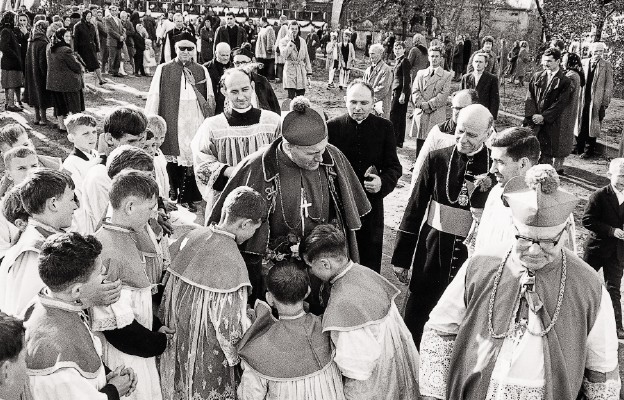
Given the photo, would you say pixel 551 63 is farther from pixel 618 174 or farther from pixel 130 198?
pixel 130 198

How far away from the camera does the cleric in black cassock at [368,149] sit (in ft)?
17.3

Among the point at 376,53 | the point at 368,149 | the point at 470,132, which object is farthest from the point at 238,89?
the point at 376,53

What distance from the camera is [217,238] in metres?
3.38

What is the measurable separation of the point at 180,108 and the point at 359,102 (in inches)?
123

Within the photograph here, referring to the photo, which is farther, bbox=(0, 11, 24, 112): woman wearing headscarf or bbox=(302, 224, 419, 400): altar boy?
bbox=(0, 11, 24, 112): woman wearing headscarf

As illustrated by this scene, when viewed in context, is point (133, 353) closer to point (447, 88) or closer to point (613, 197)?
point (613, 197)

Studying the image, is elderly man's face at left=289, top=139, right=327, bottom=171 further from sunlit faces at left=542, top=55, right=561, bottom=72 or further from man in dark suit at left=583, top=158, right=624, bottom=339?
sunlit faces at left=542, top=55, right=561, bottom=72

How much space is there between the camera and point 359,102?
5.30 meters

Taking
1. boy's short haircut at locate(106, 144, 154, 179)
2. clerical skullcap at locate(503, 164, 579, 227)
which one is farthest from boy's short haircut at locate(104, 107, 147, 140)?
clerical skullcap at locate(503, 164, 579, 227)

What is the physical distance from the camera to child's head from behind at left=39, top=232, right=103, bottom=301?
2559 mm

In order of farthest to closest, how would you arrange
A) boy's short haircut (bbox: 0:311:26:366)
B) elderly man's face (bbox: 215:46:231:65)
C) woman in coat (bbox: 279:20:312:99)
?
woman in coat (bbox: 279:20:312:99)
elderly man's face (bbox: 215:46:231:65)
boy's short haircut (bbox: 0:311:26:366)

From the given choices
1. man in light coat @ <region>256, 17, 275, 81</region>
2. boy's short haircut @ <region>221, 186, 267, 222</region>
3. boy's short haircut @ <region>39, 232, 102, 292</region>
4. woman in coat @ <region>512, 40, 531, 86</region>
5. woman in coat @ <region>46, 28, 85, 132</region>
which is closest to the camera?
boy's short haircut @ <region>39, 232, 102, 292</region>

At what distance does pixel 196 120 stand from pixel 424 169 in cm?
391

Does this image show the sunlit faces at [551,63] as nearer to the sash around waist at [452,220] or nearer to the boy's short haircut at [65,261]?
the sash around waist at [452,220]
